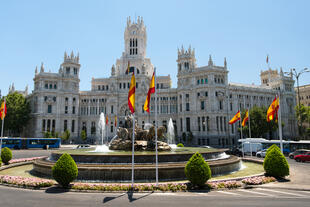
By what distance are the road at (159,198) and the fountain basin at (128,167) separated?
275 cm

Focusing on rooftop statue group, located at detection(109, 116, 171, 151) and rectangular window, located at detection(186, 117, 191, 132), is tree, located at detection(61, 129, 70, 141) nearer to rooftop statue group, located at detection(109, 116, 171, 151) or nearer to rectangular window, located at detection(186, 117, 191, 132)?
rectangular window, located at detection(186, 117, 191, 132)

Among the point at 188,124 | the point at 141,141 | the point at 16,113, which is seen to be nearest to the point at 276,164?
the point at 141,141

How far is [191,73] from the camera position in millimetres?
73938

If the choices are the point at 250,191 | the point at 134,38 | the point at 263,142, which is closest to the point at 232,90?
the point at 263,142

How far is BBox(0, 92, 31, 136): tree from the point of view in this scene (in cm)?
7281

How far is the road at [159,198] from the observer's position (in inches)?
444

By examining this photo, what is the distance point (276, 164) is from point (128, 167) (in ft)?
39.1

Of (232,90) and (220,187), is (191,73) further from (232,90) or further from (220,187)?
(220,187)

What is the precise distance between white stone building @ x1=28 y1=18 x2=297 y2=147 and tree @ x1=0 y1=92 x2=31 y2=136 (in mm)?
2825

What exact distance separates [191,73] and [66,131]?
4628cm

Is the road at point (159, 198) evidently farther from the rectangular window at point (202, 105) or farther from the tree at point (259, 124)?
the rectangular window at point (202, 105)

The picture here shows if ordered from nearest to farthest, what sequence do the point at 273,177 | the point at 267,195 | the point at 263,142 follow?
1. the point at 267,195
2. the point at 273,177
3. the point at 263,142

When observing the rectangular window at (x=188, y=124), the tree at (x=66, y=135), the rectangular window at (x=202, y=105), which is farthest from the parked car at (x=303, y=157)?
the tree at (x=66, y=135)

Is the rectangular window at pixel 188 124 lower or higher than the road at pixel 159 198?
higher
